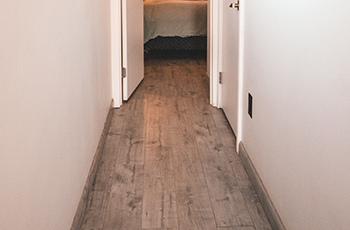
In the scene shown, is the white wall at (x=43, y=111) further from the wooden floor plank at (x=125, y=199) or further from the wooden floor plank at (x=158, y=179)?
the wooden floor plank at (x=158, y=179)

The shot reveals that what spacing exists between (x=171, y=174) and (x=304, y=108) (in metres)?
1.13

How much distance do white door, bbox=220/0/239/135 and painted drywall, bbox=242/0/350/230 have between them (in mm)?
614

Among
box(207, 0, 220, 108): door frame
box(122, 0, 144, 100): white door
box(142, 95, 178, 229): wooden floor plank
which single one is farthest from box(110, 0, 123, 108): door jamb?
box(207, 0, 220, 108): door frame

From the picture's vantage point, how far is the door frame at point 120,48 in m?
3.52

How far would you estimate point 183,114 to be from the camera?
357cm

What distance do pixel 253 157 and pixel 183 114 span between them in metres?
1.23

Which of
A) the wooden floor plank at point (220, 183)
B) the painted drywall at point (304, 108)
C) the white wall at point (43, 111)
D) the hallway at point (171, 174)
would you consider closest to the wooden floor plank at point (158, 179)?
the hallway at point (171, 174)

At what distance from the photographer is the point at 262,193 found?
84.3 inches

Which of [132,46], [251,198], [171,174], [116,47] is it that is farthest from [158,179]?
[132,46]

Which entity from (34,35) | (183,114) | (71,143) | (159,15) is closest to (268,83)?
(71,143)

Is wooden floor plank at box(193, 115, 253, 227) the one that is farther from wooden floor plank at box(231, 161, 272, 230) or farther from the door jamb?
the door jamb

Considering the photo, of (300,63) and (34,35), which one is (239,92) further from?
(34,35)

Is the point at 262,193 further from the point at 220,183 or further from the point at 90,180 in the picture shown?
the point at 90,180

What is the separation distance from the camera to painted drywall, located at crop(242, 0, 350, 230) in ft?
4.00
